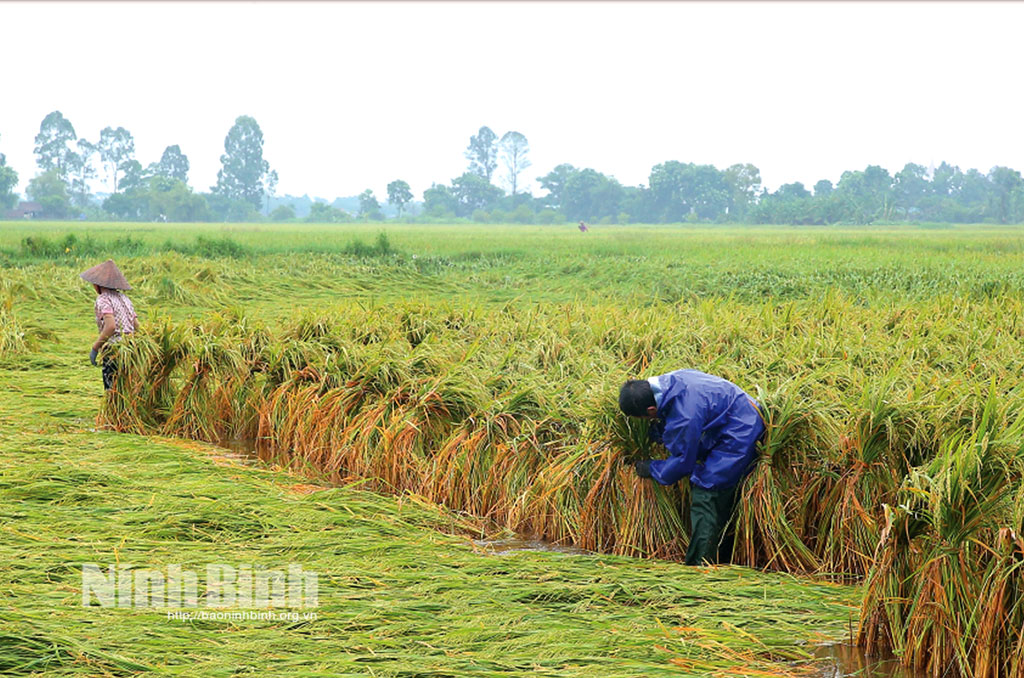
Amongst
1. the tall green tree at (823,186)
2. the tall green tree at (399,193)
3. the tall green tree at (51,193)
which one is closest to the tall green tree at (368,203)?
the tall green tree at (399,193)

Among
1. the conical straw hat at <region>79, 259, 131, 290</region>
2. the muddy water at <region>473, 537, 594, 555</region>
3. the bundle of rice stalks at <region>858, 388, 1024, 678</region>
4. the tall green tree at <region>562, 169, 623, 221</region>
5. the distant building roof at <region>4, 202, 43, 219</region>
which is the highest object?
the tall green tree at <region>562, 169, 623, 221</region>

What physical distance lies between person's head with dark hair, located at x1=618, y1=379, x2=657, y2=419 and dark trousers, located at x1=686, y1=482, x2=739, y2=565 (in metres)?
0.48

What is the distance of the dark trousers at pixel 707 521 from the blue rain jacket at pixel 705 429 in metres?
0.06

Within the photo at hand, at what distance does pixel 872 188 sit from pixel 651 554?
265 feet

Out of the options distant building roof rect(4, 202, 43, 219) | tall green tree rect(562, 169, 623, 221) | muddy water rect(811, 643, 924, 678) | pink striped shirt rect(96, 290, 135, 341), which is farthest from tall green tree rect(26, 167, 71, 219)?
muddy water rect(811, 643, 924, 678)

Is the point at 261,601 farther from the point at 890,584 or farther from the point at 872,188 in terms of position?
the point at 872,188

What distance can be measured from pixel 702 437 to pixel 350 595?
1.94 metres

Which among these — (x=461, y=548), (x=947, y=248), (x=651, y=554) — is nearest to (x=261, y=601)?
(x=461, y=548)

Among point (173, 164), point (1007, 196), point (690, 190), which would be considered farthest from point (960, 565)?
point (173, 164)

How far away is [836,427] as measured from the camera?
16.3 feet

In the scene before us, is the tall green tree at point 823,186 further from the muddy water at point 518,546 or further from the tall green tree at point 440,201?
the muddy water at point 518,546

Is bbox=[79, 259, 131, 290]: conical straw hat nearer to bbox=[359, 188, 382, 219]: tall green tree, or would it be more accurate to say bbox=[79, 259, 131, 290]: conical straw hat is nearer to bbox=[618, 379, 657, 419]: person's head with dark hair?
bbox=[618, 379, 657, 419]: person's head with dark hair

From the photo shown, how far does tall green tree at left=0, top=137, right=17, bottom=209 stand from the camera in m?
68.6

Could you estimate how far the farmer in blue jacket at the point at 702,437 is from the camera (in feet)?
15.7
